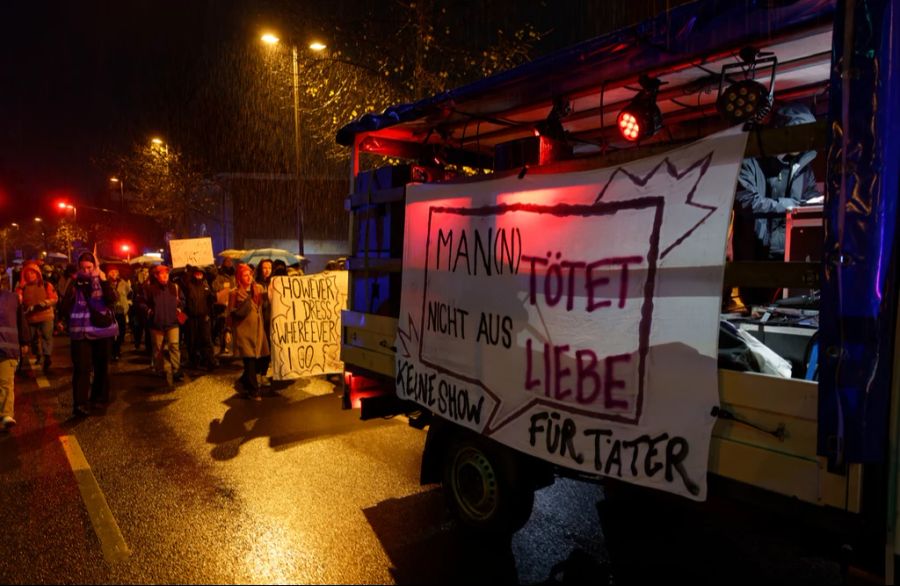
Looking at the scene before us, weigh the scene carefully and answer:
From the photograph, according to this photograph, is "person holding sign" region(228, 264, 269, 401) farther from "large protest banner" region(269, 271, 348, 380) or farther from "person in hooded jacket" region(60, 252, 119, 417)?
"person in hooded jacket" region(60, 252, 119, 417)

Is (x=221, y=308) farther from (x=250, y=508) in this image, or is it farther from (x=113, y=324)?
(x=250, y=508)

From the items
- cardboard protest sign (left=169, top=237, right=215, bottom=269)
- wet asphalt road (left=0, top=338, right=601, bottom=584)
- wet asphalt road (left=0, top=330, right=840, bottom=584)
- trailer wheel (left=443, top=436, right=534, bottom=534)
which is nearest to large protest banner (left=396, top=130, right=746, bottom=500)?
trailer wheel (left=443, top=436, right=534, bottom=534)

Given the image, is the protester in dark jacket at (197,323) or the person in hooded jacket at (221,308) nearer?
the protester in dark jacket at (197,323)

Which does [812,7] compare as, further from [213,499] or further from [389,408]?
[213,499]

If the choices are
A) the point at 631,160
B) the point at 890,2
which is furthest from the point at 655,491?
the point at 890,2

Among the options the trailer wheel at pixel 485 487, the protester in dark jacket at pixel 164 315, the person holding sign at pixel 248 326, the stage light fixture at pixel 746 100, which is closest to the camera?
the stage light fixture at pixel 746 100

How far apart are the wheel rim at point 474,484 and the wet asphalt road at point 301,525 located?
20 cm

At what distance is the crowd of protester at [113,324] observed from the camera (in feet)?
23.9

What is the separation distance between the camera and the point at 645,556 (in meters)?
3.97

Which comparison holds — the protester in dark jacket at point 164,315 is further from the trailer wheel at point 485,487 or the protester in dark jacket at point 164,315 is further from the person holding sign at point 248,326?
the trailer wheel at point 485,487

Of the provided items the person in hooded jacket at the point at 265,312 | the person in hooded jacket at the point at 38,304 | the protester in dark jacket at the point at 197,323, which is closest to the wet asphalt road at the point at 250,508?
the person in hooded jacket at the point at 265,312

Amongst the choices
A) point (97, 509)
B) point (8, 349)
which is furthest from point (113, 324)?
point (97, 509)

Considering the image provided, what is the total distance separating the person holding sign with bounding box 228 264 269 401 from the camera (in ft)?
27.5

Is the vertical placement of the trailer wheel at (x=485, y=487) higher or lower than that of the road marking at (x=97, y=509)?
higher
